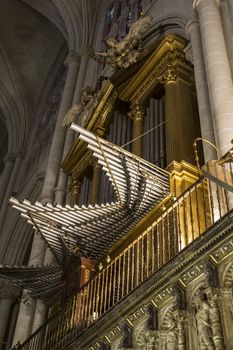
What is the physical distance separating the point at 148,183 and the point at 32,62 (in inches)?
703

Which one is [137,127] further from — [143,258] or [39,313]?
[39,313]

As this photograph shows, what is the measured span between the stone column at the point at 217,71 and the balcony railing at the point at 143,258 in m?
0.80

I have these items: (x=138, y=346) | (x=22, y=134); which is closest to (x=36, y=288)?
(x=138, y=346)

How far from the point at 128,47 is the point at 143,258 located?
24.8ft

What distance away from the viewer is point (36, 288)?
34.8ft

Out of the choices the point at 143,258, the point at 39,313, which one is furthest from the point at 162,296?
the point at 39,313

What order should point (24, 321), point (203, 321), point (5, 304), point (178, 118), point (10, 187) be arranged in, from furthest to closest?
point (10, 187) → point (5, 304) → point (24, 321) → point (178, 118) → point (203, 321)

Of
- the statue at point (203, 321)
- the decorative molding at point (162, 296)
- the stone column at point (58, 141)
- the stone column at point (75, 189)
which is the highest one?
the stone column at point (58, 141)

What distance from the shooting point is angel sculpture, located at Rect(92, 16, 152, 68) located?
41.6ft

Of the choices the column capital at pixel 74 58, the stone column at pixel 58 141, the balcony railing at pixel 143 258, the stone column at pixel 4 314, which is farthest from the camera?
the column capital at pixel 74 58

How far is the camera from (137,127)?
35.9 feet

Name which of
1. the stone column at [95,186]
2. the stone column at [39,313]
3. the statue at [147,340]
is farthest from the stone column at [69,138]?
the statue at [147,340]

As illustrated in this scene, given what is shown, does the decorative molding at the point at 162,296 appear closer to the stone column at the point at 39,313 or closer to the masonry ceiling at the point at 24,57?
the stone column at the point at 39,313

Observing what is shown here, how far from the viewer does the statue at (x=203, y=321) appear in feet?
15.8
